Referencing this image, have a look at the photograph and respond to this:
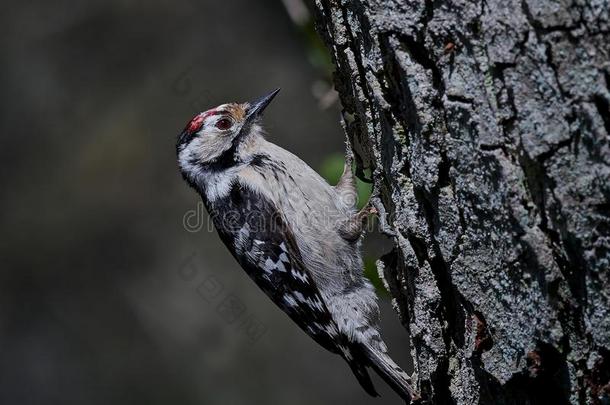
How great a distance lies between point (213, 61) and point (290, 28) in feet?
2.48

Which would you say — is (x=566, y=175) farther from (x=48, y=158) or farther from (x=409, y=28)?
(x=48, y=158)

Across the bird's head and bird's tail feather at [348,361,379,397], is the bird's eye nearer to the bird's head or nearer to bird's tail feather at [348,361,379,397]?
the bird's head

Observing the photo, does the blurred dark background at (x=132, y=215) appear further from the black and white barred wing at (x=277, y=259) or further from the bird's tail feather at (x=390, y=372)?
the bird's tail feather at (x=390, y=372)

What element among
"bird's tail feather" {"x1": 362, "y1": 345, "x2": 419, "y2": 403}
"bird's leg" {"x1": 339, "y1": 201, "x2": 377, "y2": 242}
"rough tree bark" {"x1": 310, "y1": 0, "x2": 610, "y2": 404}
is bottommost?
"bird's tail feather" {"x1": 362, "y1": 345, "x2": 419, "y2": 403}

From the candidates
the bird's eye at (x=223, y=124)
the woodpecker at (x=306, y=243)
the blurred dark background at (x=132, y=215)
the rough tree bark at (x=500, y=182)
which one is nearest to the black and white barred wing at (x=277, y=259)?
the woodpecker at (x=306, y=243)

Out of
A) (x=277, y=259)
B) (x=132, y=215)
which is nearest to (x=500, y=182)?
(x=277, y=259)

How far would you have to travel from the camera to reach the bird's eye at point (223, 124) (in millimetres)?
3748

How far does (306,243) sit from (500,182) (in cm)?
183

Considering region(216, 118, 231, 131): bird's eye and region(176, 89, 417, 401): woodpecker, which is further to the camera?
region(216, 118, 231, 131): bird's eye

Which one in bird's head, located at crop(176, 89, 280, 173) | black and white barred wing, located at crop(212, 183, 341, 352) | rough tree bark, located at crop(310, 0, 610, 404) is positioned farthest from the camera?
bird's head, located at crop(176, 89, 280, 173)

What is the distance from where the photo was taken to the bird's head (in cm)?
374

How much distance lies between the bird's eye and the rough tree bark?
1614mm

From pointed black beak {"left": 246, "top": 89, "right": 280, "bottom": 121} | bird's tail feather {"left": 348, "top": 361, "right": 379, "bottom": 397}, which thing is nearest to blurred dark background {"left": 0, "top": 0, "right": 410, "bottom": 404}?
pointed black beak {"left": 246, "top": 89, "right": 280, "bottom": 121}

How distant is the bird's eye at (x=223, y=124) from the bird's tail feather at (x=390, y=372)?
52.7 inches
